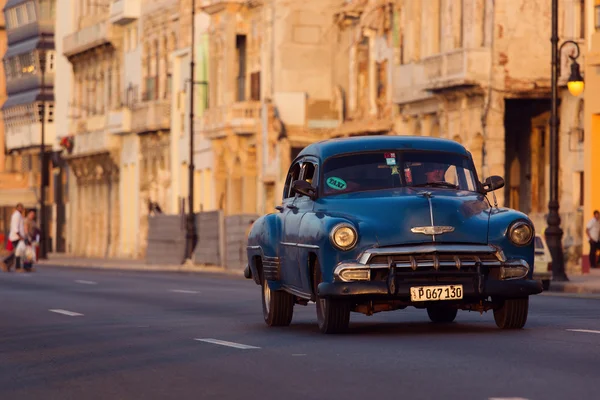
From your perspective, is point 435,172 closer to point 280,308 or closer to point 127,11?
point 280,308

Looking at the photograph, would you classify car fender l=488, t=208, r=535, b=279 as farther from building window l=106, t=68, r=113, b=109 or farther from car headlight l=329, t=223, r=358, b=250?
building window l=106, t=68, r=113, b=109

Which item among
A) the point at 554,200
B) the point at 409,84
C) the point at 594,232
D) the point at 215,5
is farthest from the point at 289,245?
the point at 215,5

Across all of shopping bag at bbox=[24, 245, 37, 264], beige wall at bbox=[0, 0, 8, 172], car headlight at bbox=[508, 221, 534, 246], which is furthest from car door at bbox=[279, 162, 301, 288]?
A: beige wall at bbox=[0, 0, 8, 172]

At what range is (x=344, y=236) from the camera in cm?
1795

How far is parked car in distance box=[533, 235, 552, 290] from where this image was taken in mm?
37812

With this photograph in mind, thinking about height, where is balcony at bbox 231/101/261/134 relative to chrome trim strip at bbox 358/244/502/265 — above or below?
above

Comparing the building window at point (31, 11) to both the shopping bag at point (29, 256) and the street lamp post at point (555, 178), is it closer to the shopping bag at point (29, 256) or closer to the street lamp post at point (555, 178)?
the shopping bag at point (29, 256)

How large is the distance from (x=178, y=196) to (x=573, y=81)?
151ft

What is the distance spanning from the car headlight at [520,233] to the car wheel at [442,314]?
2677 mm

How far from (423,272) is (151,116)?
67.5 meters

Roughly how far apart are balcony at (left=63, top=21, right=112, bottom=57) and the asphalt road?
222ft

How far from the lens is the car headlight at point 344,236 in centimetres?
1789

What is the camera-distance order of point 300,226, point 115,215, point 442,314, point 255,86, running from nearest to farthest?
point 300,226 → point 442,314 → point 255,86 → point 115,215

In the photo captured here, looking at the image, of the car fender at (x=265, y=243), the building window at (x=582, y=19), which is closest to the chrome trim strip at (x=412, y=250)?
the car fender at (x=265, y=243)
